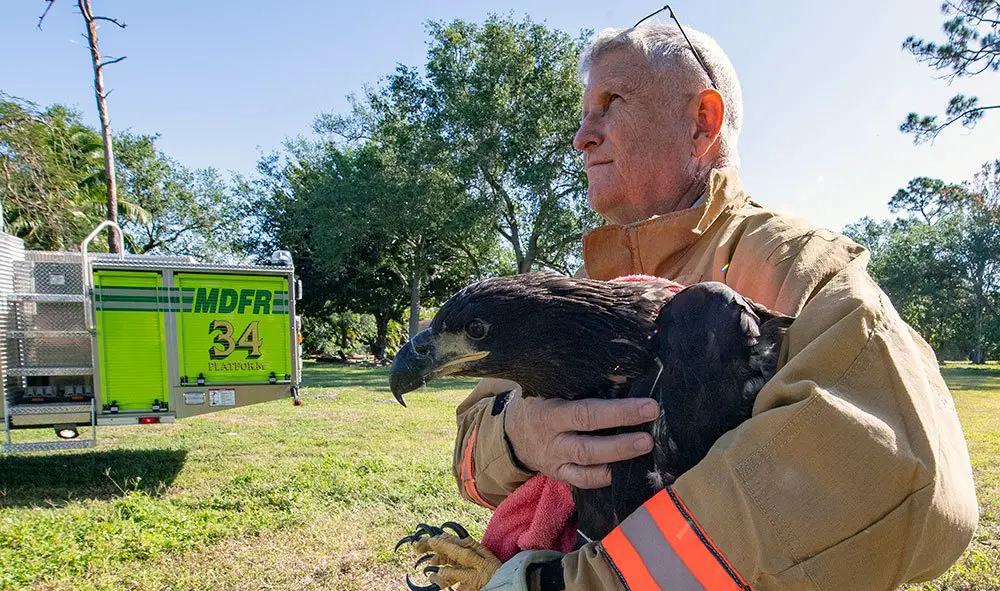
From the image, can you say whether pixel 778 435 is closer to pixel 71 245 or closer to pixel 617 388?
pixel 617 388

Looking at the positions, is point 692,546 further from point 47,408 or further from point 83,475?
point 83,475

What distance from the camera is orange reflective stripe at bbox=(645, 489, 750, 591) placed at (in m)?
1.03

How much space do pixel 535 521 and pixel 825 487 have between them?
897 mm

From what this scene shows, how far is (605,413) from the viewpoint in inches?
54.4

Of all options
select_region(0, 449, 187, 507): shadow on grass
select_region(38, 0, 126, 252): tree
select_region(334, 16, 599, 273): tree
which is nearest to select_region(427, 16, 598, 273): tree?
select_region(334, 16, 599, 273): tree

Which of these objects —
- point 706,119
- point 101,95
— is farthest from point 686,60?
point 101,95

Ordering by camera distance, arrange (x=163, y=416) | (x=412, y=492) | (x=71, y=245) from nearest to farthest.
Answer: (x=412, y=492) → (x=163, y=416) → (x=71, y=245)

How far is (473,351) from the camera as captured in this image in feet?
5.41

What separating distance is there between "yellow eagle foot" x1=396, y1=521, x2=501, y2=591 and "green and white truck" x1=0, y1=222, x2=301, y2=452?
638 centimetres

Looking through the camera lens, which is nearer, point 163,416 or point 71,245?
point 163,416

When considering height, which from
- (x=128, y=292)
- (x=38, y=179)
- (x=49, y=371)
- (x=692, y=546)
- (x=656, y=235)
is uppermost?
(x=38, y=179)

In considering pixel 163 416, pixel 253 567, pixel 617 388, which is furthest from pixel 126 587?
pixel 617 388

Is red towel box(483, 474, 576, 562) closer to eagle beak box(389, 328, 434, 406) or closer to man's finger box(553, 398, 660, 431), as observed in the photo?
man's finger box(553, 398, 660, 431)

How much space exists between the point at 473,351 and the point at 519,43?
24.7 meters
